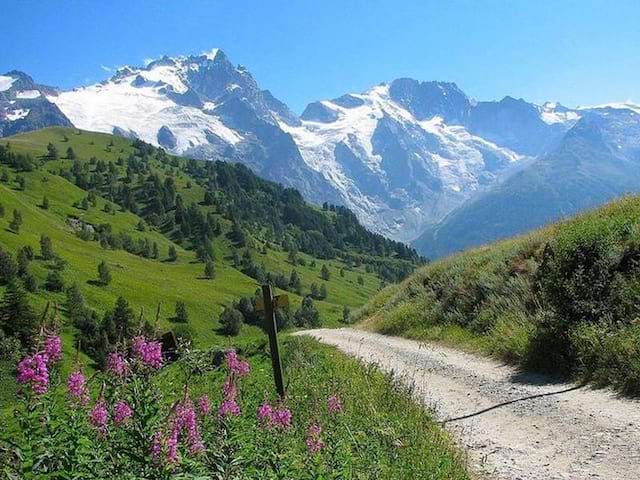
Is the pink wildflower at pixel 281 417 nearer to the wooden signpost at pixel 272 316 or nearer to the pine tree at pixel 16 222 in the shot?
the wooden signpost at pixel 272 316

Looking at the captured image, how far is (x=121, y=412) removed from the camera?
569 cm

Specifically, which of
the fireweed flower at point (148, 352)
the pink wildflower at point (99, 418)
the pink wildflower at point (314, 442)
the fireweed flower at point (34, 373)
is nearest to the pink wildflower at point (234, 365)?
the pink wildflower at point (314, 442)

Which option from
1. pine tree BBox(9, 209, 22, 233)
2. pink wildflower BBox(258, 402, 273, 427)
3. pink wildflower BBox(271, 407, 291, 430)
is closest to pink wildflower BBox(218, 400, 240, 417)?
pink wildflower BBox(258, 402, 273, 427)

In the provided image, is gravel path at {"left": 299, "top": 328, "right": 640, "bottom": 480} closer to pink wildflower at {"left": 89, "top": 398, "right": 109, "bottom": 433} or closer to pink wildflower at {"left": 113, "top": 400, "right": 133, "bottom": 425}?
pink wildflower at {"left": 113, "top": 400, "right": 133, "bottom": 425}

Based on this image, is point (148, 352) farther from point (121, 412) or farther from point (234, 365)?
point (234, 365)

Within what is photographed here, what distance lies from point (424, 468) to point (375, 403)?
164 inches

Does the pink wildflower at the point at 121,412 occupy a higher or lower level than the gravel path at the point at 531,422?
higher

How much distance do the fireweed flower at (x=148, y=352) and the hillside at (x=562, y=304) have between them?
31.8 ft

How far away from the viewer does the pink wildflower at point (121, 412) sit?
562 centimetres

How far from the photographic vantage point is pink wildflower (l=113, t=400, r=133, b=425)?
5.62 m

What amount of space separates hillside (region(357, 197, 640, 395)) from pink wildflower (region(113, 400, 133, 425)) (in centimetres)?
982

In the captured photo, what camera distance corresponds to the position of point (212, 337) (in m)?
164

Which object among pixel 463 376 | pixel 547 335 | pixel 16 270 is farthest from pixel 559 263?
pixel 16 270

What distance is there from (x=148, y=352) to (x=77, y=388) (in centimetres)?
113
